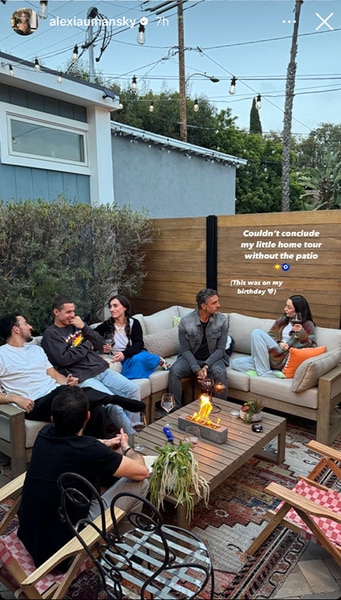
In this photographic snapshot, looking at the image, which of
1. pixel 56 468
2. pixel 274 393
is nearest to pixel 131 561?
pixel 56 468

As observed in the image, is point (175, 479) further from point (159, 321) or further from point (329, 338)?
point (159, 321)

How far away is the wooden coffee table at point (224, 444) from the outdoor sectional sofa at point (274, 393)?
1.73 ft

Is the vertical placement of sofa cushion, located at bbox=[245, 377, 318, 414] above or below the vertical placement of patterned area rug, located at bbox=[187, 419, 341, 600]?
above

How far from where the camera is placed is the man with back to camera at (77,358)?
3.51 metres

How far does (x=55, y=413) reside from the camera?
183cm

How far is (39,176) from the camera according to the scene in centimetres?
538

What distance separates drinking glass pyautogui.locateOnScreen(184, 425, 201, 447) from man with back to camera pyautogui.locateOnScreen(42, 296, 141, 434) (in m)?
0.65

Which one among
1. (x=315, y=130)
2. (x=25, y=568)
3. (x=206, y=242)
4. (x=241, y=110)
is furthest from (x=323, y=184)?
(x=315, y=130)

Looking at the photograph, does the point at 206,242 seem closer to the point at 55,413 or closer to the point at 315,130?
the point at 55,413

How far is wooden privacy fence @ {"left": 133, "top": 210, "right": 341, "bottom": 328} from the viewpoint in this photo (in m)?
4.60

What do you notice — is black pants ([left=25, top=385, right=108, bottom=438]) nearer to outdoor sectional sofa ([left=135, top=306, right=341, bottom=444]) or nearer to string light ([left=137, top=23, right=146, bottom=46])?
outdoor sectional sofa ([left=135, top=306, right=341, bottom=444])

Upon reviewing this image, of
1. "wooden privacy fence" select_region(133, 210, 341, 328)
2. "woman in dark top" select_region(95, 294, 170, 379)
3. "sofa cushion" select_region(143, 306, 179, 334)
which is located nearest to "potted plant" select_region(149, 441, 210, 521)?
"woman in dark top" select_region(95, 294, 170, 379)

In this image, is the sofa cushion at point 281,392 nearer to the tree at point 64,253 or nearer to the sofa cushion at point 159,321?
the sofa cushion at point 159,321

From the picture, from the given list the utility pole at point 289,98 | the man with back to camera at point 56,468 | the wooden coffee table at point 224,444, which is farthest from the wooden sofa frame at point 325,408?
the utility pole at point 289,98
